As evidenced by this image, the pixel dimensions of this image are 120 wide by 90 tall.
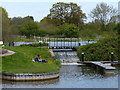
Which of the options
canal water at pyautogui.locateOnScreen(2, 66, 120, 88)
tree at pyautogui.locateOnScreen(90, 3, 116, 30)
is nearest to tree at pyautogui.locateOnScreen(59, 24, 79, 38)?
tree at pyautogui.locateOnScreen(90, 3, 116, 30)

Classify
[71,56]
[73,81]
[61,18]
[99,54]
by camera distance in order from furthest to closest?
[61,18] → [71,56] → [99,54] → [73,81]

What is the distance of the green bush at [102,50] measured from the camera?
3981cm

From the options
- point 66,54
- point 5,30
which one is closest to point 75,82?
point 5,30

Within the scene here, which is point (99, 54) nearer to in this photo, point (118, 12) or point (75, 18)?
point (118, 12)

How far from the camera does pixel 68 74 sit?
29500 millimetres

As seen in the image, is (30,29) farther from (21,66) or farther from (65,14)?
(21,66)

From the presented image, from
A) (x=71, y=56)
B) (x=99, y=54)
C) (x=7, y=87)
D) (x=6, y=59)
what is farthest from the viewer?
(x=71, y=56)

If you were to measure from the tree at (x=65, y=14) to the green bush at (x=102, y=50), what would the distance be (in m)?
43.9

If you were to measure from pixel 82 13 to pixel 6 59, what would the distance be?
59997 mm

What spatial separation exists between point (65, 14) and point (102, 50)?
157 feet

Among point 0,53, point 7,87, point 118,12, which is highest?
point 118,12

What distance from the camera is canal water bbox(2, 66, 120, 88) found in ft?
78.9

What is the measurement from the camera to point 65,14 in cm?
8719

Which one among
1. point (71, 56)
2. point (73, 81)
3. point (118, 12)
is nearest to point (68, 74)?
point (73, 81)
